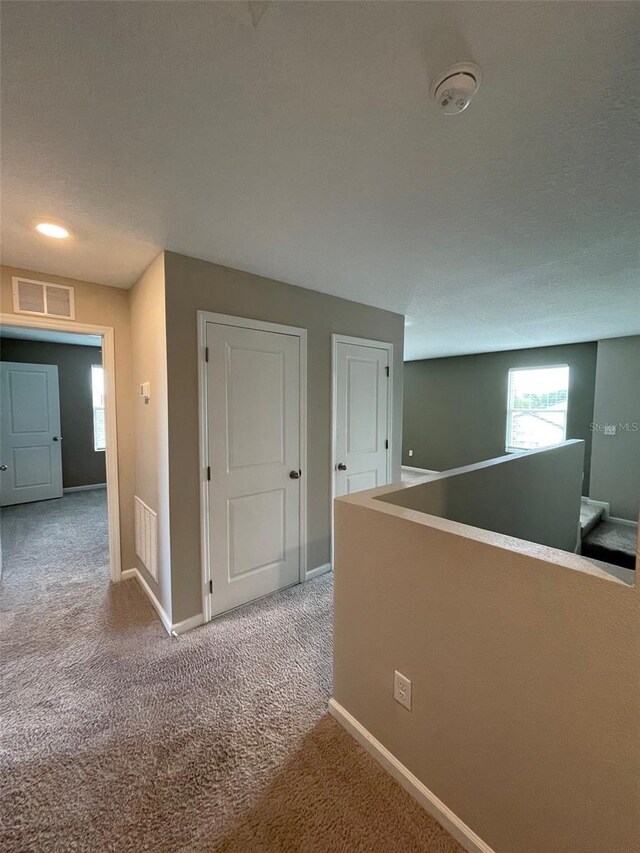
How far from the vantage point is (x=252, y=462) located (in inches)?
98.0

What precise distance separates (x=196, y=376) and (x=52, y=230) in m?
1.05

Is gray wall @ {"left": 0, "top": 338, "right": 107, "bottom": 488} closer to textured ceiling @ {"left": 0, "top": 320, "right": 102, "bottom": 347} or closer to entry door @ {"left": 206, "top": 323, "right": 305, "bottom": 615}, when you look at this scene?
textured ceiling @ {"left": 0, "top": 320, "right": 102, "bottom": 347}

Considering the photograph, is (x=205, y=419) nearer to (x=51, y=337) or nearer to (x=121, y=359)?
(x=121, y=359)

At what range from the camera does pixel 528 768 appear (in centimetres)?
99

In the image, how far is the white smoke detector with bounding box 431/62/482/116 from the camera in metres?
0.95

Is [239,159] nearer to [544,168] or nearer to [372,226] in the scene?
[372,226]

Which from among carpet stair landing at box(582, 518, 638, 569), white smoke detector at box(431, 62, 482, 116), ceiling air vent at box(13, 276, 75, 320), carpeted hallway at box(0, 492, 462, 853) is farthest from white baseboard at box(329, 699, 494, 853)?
carpet stair landing at box(582, 518, 638, 569)

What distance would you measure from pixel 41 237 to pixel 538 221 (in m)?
2.70

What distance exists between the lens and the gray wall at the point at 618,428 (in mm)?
4559

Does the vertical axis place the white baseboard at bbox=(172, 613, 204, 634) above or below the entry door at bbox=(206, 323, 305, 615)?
below

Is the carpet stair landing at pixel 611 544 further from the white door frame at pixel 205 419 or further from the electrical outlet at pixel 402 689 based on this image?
the white door frame at pixel 205 419

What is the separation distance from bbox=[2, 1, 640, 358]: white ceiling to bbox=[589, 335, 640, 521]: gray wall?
10.1ft

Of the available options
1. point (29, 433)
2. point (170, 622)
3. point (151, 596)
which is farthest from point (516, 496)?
point (29, 433)

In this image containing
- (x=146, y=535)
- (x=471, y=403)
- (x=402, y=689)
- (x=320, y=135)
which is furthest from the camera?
(x=471, y=403)
